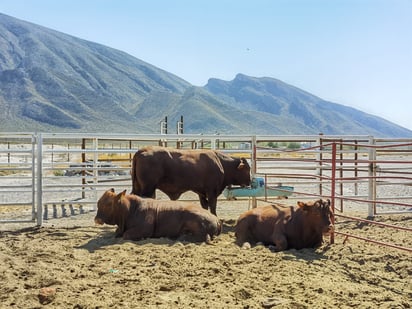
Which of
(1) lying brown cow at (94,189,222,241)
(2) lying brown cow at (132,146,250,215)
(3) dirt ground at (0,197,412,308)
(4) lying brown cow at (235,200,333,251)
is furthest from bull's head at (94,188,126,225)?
(4) lying brown cow at (235,200,333,251)

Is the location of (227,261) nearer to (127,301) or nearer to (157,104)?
(127,301)

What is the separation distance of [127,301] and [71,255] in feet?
6.75

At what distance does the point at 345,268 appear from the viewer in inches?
221

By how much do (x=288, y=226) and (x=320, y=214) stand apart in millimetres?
536

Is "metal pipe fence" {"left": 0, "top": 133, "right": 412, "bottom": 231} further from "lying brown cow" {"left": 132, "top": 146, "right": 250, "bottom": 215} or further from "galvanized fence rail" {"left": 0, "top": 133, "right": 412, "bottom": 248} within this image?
"lying brown cow" {"left": 132, "top": 146, "right": 250, "bottom": 215}

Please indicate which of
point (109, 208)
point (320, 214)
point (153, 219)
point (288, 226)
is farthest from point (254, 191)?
point (109, 208)

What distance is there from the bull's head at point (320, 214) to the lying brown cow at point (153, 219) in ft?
5.14

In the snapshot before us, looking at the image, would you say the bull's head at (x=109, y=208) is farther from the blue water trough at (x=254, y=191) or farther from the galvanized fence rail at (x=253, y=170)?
the blue water trough at (x=254, y=191)

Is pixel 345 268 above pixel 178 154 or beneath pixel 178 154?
beneath

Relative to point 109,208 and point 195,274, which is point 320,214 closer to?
point 195,274

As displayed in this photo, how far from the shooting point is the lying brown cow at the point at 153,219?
23.9 ft

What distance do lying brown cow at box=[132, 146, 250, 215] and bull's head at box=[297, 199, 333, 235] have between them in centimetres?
270

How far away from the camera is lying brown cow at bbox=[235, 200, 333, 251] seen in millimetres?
6605

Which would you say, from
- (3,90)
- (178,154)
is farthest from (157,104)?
(178,154)
